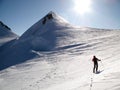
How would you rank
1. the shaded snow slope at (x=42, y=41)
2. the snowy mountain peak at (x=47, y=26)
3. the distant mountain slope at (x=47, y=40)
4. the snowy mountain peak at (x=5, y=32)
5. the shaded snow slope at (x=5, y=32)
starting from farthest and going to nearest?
the snowy mountain peak at (x=5, y=32), the shaded snow slope at (x=5, y=32), the snowy mountain peak at (x=47, y=26), the shaded snow slope at (x=42, y=41), the distant mountain slope at (x=47, y=40)

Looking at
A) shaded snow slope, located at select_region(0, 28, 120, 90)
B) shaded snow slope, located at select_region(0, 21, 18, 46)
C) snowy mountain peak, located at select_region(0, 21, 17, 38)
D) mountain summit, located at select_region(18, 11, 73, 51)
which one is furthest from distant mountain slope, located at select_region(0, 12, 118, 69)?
snowy mountain peak, located at select_region(0, 21, 17, 38)

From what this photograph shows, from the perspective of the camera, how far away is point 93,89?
10.6 meters

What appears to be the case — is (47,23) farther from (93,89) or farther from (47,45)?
(93,89)

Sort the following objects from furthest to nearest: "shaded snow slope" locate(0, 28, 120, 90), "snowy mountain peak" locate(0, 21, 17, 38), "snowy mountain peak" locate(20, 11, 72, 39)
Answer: "snowy mountain peak" locate(0, 21, 17, 38) < "snowy mountain peak" locate(20, 11, 72, 39) < "shaded snow slope" locate(0, 28, 120, 90)

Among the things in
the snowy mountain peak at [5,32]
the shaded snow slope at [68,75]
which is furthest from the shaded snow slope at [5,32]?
the shaded snow slope at [68,75]

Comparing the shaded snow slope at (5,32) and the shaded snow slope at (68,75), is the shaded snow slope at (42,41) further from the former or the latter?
the shaded snow slope at (5,32)

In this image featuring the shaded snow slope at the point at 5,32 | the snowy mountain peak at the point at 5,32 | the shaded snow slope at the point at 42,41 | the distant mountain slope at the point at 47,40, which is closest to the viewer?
the distant mountain slope at the point at 47,40

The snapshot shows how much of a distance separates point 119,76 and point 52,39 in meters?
54.0

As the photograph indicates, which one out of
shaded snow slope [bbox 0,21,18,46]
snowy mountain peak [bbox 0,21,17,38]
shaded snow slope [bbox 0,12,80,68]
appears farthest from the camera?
snowy mountain peak [bbox 0,21,17,38]

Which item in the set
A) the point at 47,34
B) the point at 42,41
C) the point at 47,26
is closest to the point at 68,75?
the point at 42,41

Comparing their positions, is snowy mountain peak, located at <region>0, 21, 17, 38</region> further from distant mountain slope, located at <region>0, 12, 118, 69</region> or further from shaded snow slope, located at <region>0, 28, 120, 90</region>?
shaded snow slope, located at <region>0, 28, 120, 90</region>

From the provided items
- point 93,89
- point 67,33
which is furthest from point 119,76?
point 67,33

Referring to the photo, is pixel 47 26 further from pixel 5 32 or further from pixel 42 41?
pixel 5 32

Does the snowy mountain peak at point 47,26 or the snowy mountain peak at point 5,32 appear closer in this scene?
the snowy mountain peak at point 47,26
